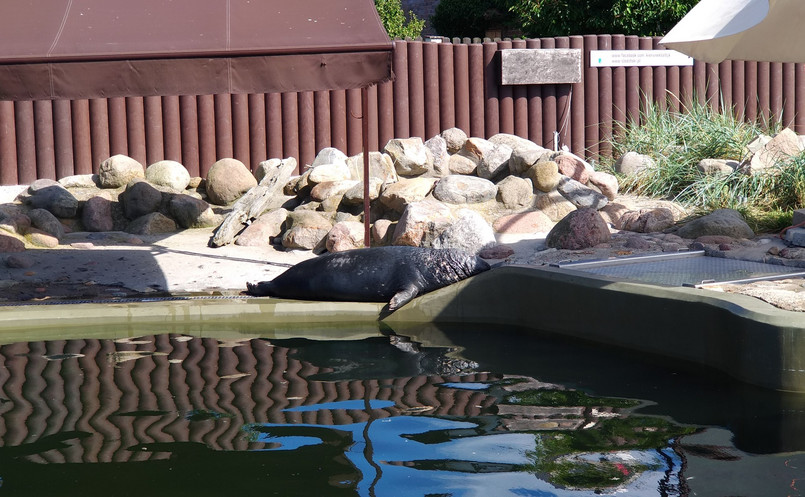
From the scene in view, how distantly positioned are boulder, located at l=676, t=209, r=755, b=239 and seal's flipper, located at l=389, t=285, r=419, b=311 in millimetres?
3277

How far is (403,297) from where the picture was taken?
566 cm

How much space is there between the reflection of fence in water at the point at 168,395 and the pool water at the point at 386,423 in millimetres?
13

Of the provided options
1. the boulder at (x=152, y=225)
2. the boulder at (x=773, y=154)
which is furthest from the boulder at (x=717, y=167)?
the boulder at (x=152, y=225)

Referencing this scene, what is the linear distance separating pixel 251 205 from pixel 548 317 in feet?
15.6

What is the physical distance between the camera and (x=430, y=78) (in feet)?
37.8

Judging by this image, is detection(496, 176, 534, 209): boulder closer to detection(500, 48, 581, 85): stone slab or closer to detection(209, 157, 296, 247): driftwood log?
detection(209, 157, 296, 247): driftwood log

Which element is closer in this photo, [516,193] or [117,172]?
[516,193]

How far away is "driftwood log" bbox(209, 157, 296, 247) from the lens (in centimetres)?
872

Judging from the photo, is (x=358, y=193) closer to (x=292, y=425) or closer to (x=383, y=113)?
(x=383, y=113)

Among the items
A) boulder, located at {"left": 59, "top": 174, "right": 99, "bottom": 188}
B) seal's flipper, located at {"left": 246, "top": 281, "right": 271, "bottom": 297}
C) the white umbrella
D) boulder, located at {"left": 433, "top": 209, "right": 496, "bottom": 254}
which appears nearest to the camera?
the white umbrella

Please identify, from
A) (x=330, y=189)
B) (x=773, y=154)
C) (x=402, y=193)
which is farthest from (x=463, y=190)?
(x=773, y=154)

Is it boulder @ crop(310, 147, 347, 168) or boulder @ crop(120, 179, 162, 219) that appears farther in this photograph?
boulder @ crop(310, 147, 347, 168)

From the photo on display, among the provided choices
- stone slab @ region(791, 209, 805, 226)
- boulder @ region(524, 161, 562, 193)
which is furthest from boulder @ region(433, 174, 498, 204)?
stone slab @ region(791, 209, 805, 226)

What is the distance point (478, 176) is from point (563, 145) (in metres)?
2.09
